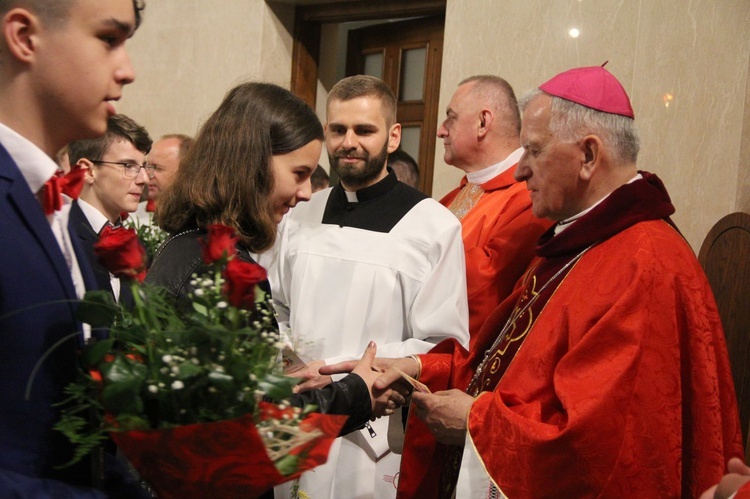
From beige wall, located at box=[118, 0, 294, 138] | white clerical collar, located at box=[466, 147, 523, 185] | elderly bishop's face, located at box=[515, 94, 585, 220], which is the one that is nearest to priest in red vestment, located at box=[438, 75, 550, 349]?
white clerical collar, located at box=[466, 147, 523, 185]

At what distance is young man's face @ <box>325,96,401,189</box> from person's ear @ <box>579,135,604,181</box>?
1290 mm

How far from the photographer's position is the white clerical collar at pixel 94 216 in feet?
13.2

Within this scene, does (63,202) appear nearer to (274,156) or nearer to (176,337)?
(176,337)

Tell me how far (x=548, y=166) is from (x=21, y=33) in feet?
6.14

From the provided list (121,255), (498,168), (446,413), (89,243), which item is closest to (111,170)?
(89,243)

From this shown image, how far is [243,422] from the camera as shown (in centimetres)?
149

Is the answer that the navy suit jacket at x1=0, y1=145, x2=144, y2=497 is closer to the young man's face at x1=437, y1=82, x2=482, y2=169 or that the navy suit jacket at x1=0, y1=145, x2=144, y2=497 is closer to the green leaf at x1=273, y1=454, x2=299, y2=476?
the green leaf at x1=273, y1=454, x2=299, y2=476

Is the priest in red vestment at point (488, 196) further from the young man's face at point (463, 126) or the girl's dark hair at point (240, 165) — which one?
the girl's dark hair at point (240, 165)

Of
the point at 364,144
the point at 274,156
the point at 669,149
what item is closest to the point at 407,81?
the point at 669,149

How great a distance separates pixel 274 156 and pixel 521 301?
1140mm

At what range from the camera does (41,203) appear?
1582 mm

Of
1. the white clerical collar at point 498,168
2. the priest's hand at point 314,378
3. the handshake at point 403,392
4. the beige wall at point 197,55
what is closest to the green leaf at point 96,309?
the handshake at point 403,392

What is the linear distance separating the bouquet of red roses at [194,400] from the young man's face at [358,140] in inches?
93.6

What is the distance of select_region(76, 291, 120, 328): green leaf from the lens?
156 cm
